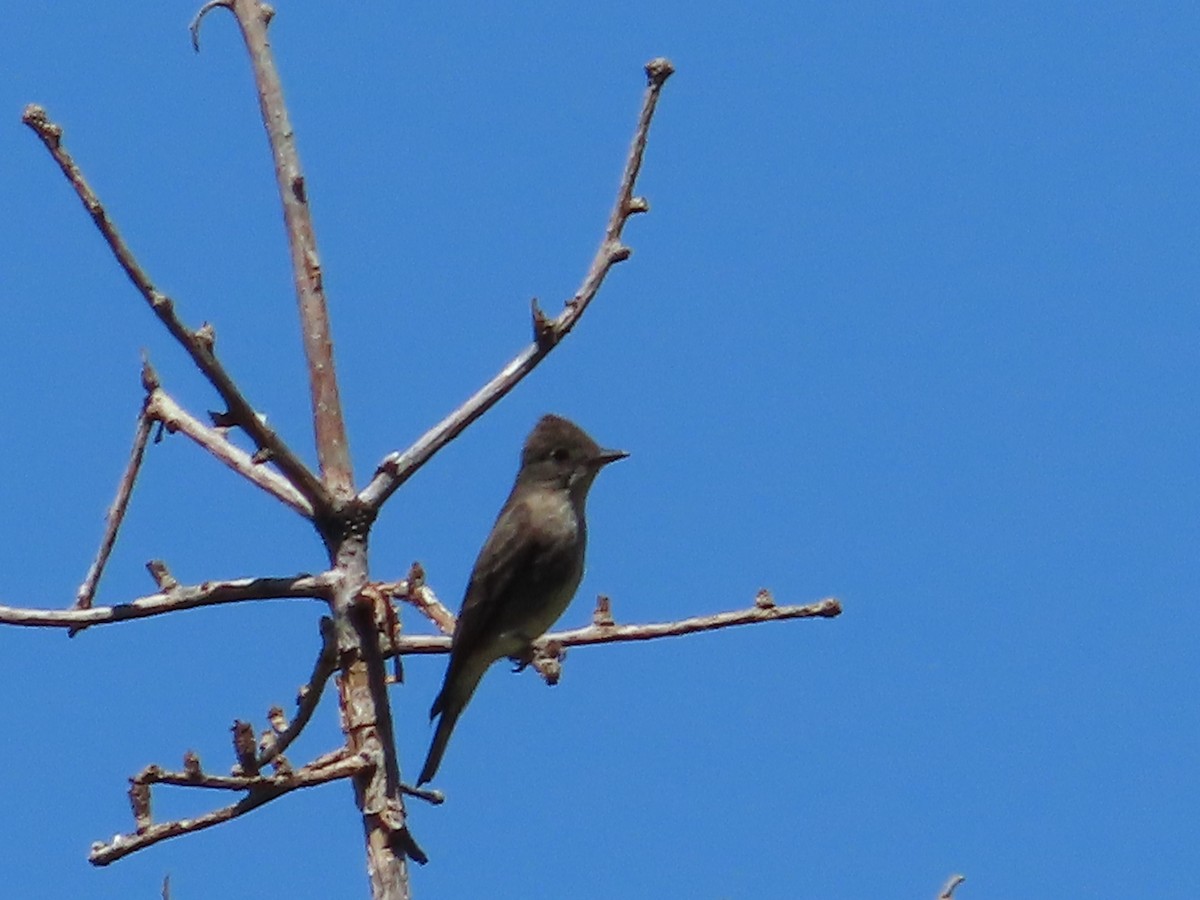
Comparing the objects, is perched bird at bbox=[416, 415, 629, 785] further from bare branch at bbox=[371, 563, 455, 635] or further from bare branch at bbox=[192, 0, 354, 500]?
bare branch at bbox=[192, 0, 354, 500]

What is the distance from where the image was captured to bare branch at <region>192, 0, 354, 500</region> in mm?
4477

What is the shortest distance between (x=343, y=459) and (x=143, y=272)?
0.68m

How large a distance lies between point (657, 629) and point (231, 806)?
3.87 ft

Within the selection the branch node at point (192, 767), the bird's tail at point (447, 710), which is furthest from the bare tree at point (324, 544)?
the bird's tail at point (447, 710)

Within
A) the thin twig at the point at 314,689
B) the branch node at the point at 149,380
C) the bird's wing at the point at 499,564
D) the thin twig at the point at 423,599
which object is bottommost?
the thin twig at the point at 314,689

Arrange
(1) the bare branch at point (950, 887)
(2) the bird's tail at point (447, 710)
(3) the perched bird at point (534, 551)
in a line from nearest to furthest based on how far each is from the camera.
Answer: (1) the bare branch at point (950, 887) < (2) the bird's tail at point (447, 710) < (3) the perched bird at point (534, 551)

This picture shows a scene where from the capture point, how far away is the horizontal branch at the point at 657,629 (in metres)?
4.51

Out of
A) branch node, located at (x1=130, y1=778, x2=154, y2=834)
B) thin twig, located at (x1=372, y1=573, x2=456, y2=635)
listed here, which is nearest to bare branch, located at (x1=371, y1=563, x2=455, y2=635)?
thin twig, located at (x1=372, y1=573, x2=456, y2=635)

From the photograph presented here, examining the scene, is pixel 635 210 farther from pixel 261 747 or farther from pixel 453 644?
pixel 261 747

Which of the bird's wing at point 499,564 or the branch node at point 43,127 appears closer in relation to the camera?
the branch node at point 43,127

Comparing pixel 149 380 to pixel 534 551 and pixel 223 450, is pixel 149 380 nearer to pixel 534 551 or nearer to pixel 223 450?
pixel 223 450

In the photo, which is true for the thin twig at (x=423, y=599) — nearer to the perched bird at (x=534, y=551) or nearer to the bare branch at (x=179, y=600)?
the bare branch at (x=179, y=600)

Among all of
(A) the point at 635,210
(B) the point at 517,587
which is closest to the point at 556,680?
(A) the point at 635,210

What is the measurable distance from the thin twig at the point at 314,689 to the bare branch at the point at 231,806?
0.15 metres
